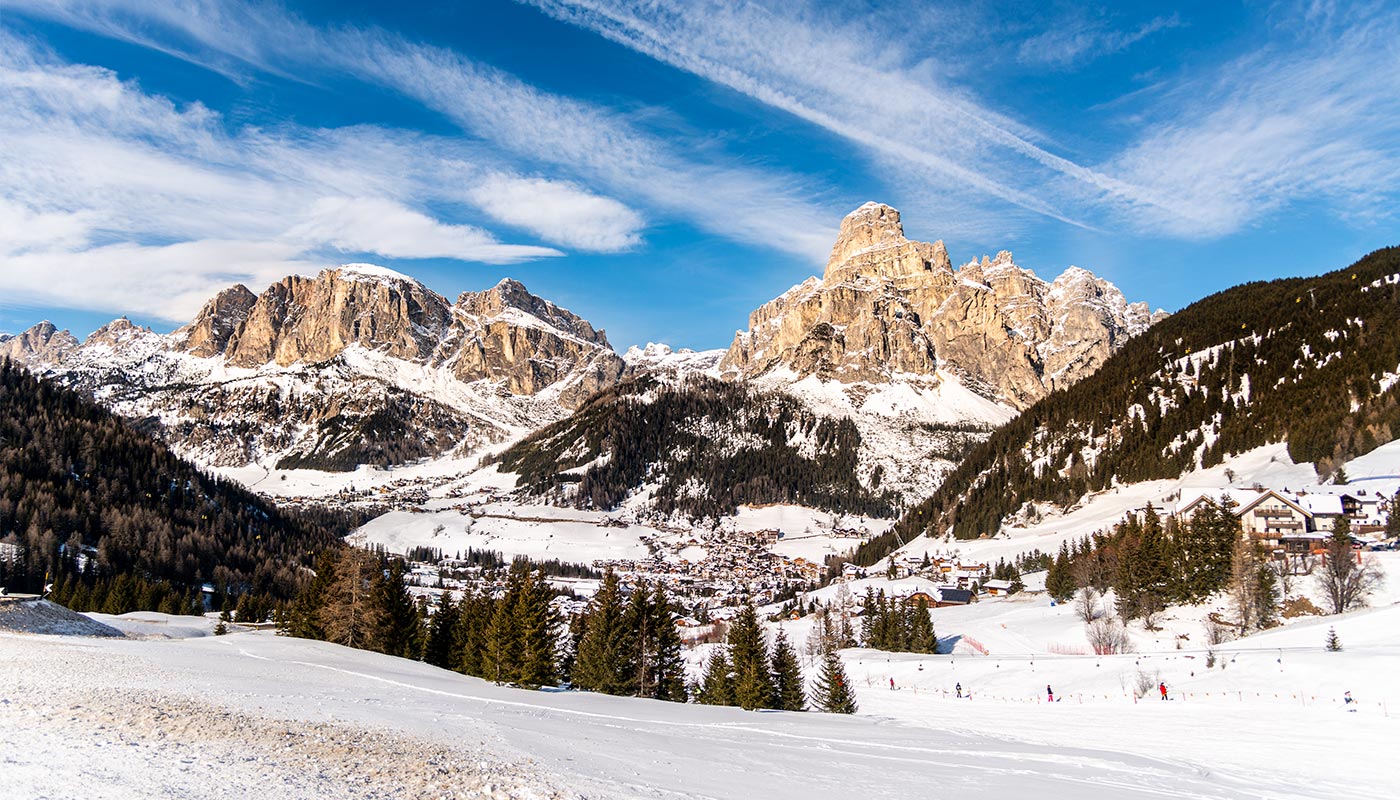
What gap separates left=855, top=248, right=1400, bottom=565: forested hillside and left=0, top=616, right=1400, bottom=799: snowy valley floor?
116m

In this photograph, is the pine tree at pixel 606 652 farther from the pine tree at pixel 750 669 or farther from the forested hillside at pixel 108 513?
the forested hillside at pixel 108 513

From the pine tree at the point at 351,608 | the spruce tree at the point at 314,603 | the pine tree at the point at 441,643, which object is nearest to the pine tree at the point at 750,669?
the pine tree at the point at 441,643

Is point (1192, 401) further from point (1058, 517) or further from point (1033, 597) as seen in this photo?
point (1033, 597)

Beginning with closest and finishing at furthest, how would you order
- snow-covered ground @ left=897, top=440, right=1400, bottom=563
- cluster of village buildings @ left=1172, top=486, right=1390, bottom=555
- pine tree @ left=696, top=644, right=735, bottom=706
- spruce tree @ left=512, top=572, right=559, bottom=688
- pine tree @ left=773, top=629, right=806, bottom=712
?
spruce tree @ left=512, top=572, right=559, bottom=688
pine tree @ left=696, top=644, right=735, bottom=706
pine tree @ left=773, top=629, right=806, bottom=712
cluster of village buildings @ left=1172, top=486, right=1390, bottom=555
snow-covered ground @ left=897, top=440, right=1400, bottom=563

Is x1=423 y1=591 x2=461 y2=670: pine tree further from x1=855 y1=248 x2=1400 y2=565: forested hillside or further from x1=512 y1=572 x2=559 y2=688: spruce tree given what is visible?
x1=855 y1=248 x2=1400 y2=565: forested hillside

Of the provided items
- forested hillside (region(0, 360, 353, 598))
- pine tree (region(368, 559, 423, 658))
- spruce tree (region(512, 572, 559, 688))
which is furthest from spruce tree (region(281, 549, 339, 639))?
forested hillside (region(0, 360, 353, 598))

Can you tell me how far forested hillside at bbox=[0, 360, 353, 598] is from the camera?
4218 inches

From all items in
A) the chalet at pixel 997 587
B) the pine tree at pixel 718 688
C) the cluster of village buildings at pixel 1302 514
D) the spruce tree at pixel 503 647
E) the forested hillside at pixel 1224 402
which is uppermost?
the forested hillside at pixel 1224 402

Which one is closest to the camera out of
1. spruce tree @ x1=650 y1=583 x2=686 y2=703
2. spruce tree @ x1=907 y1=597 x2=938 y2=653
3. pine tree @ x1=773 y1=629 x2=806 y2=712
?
pine tree @ x1=773 y1=629 x2=806 y2=712

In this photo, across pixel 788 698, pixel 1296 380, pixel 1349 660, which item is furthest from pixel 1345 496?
pixel 788 698

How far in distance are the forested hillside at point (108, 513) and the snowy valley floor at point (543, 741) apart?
302ft

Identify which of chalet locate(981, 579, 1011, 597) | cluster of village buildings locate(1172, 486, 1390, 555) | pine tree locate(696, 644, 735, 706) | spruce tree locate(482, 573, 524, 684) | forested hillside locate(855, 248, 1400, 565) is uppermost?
forested hillside locate(855, 248, 1400, 565)

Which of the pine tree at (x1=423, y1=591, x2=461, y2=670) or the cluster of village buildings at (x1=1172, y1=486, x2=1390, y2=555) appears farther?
the cluster of village buildings at (x1=1172, y1=486, x2=1390, y2=555)

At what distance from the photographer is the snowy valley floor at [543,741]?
36.4 feet
